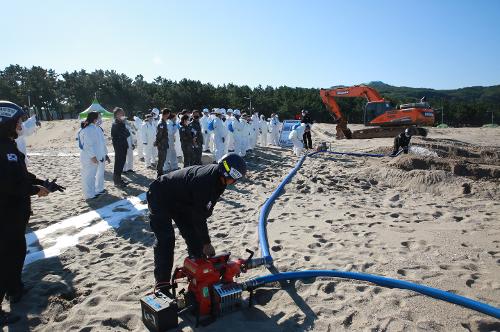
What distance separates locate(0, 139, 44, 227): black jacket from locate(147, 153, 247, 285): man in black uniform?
1.11m

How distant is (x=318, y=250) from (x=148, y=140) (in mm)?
9568

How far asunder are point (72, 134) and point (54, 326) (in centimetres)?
2572

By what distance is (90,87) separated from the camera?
44906 mm

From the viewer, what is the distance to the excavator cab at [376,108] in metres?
20.1

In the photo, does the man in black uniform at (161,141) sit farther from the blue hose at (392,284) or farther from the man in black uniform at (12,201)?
the blue hose at (392,284)

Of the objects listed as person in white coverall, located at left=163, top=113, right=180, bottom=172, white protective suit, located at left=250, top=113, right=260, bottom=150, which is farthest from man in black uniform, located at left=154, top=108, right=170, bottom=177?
white protective suit, located at left=250, top=113, right=260, bottom=150

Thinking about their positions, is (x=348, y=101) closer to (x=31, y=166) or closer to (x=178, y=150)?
(x=178, y=150)

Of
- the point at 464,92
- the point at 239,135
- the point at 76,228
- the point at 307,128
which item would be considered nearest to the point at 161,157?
the point at 76,228

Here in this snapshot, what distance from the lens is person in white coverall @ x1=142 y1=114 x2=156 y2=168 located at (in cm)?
1280

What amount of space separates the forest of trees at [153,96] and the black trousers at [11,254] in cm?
4152

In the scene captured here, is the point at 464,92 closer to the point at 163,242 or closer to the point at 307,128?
the point at 307,128

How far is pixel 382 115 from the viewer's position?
65.3 feet

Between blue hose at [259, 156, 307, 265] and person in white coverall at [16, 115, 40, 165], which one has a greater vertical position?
person in white coverall at [16, 115, 40, 165]

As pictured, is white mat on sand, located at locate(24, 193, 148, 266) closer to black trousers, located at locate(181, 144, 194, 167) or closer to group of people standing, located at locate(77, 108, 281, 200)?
group of people standing, located at locate(77, 108, 281, 200)
